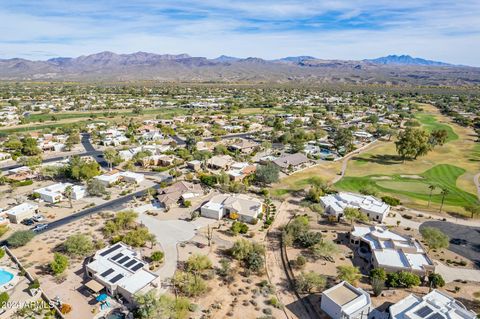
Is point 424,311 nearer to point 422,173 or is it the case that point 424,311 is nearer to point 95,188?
Result: point 95,188

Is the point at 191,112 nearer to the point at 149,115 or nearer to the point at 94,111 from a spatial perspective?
the point at 149,115

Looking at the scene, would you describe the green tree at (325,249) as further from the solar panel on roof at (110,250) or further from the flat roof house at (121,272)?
the solar panel on roof at (110,250)

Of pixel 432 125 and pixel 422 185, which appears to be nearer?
pixel 422 185

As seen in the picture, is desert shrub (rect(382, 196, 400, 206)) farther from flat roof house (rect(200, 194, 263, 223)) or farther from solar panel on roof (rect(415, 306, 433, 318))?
solar panel on roof (rect(415, 306, 433, 318))

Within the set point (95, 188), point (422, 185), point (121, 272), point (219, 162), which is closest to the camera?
point (121, 272)

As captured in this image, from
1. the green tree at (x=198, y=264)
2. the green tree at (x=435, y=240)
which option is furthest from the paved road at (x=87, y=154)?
the green tree at (x=435, y=240)

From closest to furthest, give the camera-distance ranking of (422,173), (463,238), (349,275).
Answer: (349,275)
(463,238)
(422,173)

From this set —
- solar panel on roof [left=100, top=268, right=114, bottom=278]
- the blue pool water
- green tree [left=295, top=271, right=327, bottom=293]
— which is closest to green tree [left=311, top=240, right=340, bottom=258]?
green tree [left=295, top=271, right=327, bottom=293]

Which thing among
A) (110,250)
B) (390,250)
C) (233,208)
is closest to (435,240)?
(390,250)
